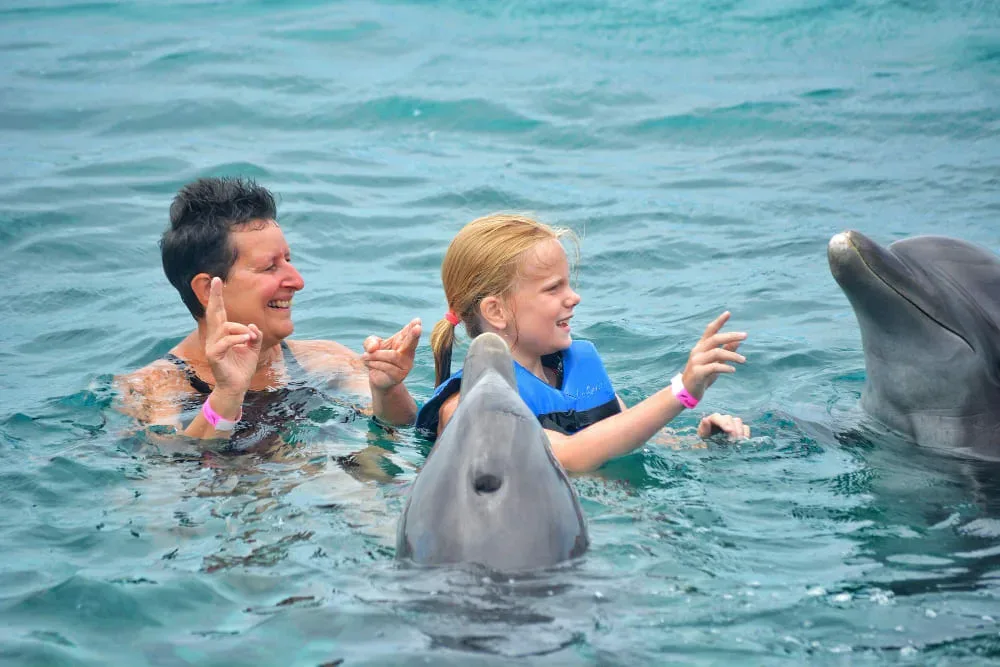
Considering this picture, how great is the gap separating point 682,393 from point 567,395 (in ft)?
3.06

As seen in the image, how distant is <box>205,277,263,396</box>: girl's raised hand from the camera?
197 inches

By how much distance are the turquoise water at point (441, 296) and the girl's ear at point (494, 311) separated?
0.76 metres

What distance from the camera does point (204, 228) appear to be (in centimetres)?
604

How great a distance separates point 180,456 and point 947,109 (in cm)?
1058

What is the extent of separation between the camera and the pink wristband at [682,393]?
4.67m

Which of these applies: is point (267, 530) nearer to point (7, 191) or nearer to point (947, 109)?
point (7, 191)

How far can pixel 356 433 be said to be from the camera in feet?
19.4

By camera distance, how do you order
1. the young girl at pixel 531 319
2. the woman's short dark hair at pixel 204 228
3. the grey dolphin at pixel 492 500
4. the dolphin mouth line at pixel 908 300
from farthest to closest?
the woman's short dark hair at pixel 204 228 → the young girl at pixel 531 319 → the dolphin mouth line at pixel 908 300 → the grey dolphin at pixel 492 500

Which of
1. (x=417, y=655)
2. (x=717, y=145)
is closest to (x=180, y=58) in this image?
(x=717, y=145)

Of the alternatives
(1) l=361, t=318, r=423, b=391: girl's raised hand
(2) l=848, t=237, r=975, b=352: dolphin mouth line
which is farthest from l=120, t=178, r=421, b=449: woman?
(2) l=848, t=237, r=975, b=352: dolphin mouth line

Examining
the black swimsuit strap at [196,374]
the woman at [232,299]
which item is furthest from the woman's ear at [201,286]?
the black swimsuit strap at [196,374]

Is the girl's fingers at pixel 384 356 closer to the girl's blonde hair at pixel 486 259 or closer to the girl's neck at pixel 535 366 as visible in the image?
the girl's blonde hair at pixel 486 259

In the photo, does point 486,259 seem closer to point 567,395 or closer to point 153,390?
point 567,395

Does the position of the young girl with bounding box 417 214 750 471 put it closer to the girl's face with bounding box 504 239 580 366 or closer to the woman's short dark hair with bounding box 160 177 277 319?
the girl's face with bounding box 504 239 580 366
